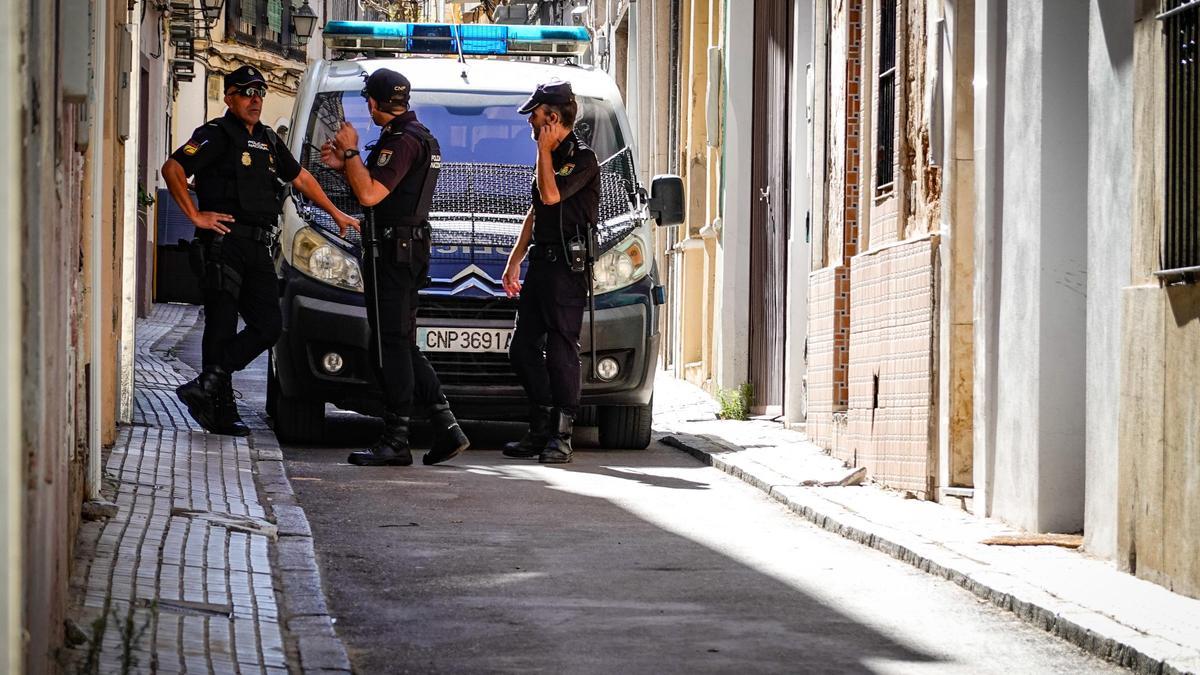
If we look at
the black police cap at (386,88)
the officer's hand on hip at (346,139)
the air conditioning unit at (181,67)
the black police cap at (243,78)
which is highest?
the air conditioning unit at (181,67)

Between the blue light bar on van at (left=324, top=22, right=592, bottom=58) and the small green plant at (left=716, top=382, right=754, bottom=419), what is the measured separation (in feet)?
11.3

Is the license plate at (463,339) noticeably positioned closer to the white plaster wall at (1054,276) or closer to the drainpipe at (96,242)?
the drainpipe at (96,242)

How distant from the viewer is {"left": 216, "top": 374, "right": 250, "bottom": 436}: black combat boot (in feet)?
37.1

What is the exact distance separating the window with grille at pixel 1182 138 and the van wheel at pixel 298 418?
6.08m

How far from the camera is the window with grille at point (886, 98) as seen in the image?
36.3 feet

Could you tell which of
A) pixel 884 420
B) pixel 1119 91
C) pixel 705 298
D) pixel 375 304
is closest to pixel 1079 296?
pixel 1119 91

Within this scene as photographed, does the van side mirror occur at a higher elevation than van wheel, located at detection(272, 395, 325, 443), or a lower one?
higher

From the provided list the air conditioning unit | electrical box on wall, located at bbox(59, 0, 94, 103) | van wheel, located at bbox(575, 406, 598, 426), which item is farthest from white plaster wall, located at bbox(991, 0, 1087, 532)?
the air conditioning unit

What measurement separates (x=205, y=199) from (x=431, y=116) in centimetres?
174

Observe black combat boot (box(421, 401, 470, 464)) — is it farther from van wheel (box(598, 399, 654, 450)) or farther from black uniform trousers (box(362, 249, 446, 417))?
van wheel (box(598, 399, 654, 450))

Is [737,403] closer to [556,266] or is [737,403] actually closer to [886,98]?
[556,266]

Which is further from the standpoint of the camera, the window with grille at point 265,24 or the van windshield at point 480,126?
the window with grille at point 265,24

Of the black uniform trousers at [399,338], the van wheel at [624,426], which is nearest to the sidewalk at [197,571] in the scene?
the black uniform trousers at [399,338]

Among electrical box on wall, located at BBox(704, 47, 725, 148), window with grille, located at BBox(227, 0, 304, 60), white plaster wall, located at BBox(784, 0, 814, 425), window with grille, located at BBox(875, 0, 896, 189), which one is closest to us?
window with grille, located at BBox(875, 0, 896, 189)
